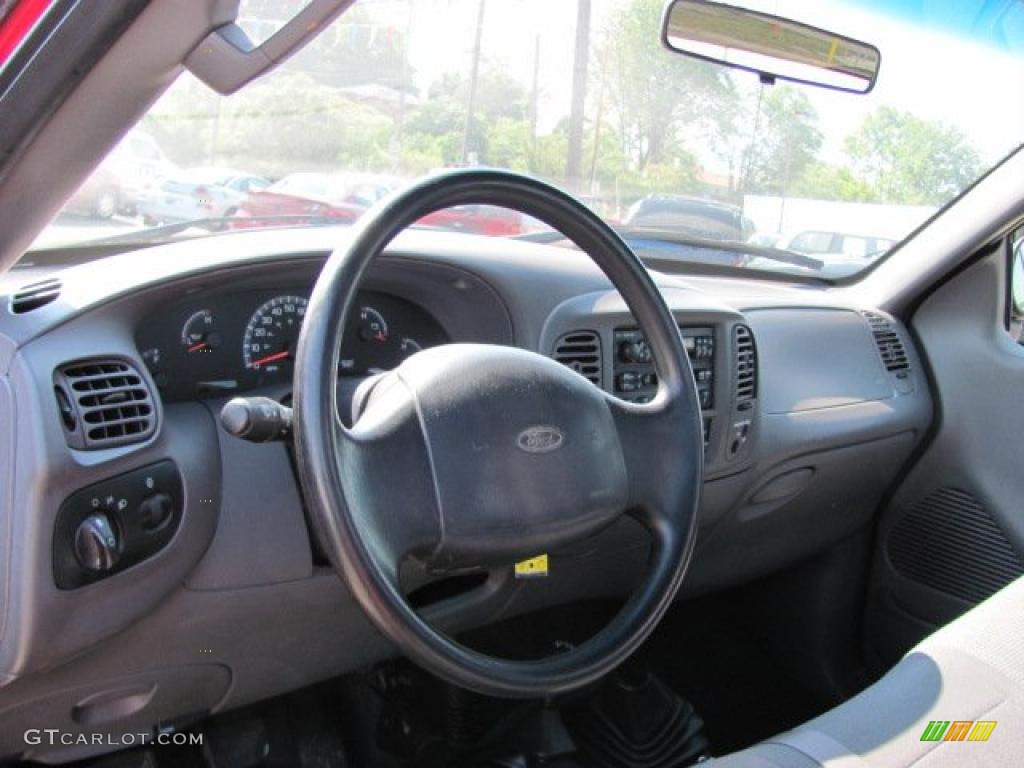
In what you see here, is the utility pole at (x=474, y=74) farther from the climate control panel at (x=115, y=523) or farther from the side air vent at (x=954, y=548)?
the side air vent at (x=954, y=548)

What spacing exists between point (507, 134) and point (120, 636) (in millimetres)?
1660

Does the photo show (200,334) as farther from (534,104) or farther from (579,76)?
(579,76)

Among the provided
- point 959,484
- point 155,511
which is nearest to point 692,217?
point 959,484

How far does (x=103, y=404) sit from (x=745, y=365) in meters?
1.47

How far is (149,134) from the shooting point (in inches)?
68.8

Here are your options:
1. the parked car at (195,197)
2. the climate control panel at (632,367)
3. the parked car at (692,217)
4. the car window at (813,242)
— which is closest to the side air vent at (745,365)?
the climate control panel at (632,367)

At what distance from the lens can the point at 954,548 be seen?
2.90 meters

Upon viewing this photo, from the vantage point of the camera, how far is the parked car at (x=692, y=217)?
2.87 meters

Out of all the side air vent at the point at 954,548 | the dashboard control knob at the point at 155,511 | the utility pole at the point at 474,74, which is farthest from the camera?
the side air vent at the point at 954,548

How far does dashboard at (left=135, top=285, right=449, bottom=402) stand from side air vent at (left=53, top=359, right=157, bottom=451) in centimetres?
15

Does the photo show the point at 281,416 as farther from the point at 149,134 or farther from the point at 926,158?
the point at 926,158

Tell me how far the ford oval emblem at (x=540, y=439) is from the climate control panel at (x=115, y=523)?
2.06 ft

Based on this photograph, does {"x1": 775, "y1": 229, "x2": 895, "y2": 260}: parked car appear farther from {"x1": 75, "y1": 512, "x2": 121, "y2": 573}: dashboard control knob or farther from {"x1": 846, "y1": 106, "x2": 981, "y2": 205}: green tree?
{"x1": 75, "y1": 512, "x2": 121, "y2": 573}: dashboard control knob
